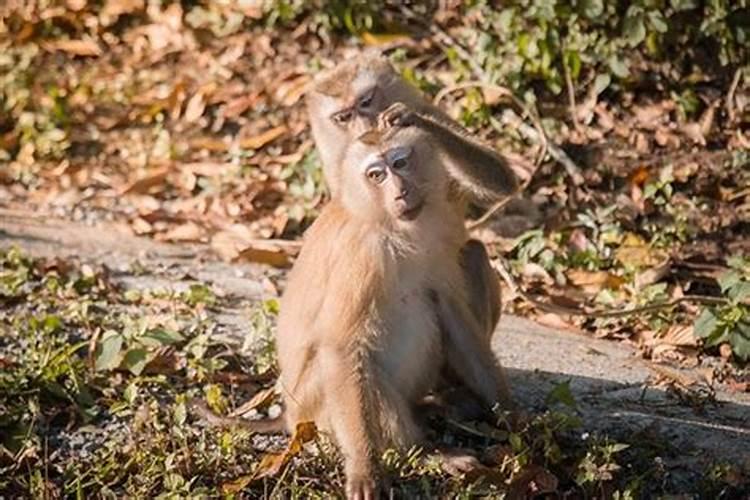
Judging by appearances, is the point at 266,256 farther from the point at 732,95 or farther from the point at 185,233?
the point at 732,95

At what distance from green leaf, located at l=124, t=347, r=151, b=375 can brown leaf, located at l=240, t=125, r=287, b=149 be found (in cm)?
384

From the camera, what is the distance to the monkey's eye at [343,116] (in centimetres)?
719

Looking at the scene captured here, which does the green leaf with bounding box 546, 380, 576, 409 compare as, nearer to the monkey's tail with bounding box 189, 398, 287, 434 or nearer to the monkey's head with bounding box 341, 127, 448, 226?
the monkey's head with bounding box 341, 127, 448, 226

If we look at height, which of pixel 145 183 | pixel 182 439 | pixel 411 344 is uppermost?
pixel 411 344

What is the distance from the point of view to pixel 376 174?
5480 mm

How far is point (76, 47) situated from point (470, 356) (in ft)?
20.3

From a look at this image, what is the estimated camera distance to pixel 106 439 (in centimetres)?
565

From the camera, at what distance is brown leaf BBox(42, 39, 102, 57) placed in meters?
10.9

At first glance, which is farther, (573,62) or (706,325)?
(573,62)

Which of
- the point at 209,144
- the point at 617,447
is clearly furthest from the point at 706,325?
the point at 209,144

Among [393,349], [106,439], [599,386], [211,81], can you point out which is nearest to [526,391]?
[599,386]

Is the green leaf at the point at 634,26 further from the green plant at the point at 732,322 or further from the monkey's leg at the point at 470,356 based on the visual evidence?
the monkey's leg at the point at 470,356

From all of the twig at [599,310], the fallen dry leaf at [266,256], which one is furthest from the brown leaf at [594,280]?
the fallen dry leaf at [266,256]

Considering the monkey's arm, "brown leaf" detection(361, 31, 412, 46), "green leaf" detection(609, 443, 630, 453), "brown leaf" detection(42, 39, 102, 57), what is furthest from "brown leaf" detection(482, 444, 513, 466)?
"brown leaf" detection(42, 39, 102, 57)
